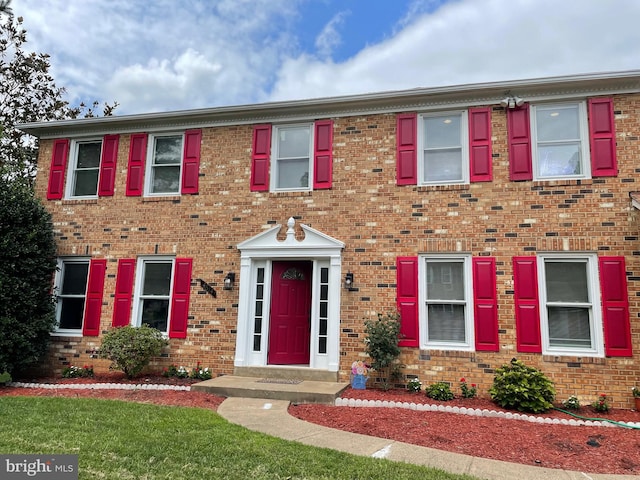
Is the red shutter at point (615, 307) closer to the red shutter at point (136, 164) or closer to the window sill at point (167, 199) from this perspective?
the window sill at point (167, 199)

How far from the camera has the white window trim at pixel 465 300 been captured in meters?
7.78

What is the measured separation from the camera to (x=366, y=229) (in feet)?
27.8

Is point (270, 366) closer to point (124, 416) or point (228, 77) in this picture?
point (124, 416)

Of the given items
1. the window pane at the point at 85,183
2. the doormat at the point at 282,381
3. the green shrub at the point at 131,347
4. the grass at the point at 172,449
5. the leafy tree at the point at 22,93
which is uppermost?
the leafy tree at the point at 22,93

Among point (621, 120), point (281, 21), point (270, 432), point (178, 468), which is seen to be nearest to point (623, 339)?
point (621, 120)

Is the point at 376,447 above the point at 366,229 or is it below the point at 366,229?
below

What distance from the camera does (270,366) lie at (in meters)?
8.40

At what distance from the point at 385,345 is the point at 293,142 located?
447 centimetres

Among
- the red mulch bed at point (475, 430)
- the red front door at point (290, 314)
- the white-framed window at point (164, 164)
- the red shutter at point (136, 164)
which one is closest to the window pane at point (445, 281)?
the red mulch bed at point (475, 430)

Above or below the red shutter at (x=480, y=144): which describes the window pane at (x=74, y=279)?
below

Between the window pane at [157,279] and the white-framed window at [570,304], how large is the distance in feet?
23.2

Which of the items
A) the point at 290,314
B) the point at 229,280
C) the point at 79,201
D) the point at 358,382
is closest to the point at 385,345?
the point at 358,382

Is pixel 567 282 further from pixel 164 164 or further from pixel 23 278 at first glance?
pixel 23 278

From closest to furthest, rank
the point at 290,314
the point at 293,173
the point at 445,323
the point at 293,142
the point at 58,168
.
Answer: the point at 445,323 < the point at 290,314 < the point at 293,173 < the point at 293,142 < the point at 58,168
